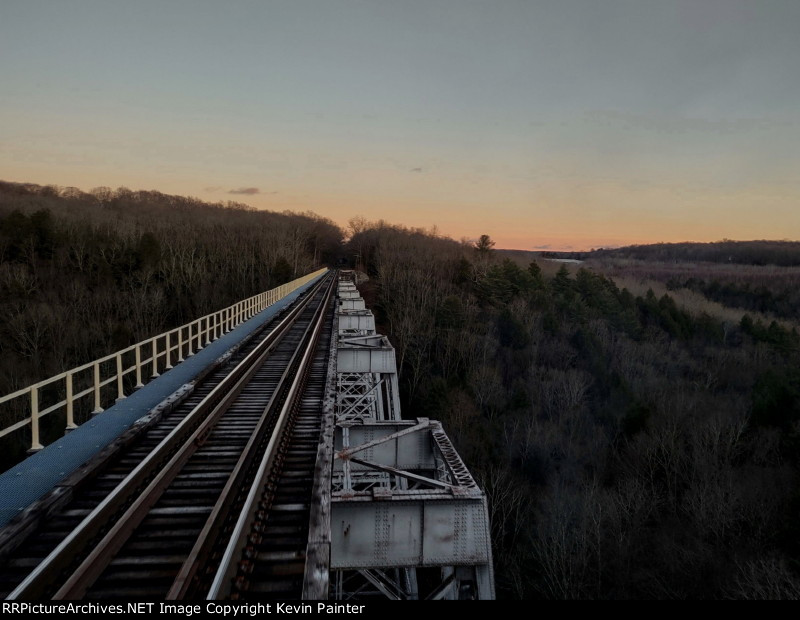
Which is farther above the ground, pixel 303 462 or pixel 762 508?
pixel 303 462

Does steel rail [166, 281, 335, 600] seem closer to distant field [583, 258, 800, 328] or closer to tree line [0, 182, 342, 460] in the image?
tree line [0, 182, 342, 460]

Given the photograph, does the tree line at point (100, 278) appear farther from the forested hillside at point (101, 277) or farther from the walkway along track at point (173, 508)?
the walkway along track at point (173, 508)

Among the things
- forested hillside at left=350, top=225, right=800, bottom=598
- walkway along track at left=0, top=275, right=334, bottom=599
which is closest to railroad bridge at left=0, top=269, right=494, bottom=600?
walkway along track at left=0, top=275, right=334, bottom=599

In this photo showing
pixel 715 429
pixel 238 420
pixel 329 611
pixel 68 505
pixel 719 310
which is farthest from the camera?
pixel 719 310

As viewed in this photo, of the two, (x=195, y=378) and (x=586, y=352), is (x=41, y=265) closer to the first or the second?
(x=195, y=378)

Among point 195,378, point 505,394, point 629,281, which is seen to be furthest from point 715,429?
point 629,281

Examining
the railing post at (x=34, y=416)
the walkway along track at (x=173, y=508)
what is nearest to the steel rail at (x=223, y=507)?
the walkway along track at (x=173, y=508)

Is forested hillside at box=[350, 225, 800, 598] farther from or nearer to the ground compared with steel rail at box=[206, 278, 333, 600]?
nearer to the ground
